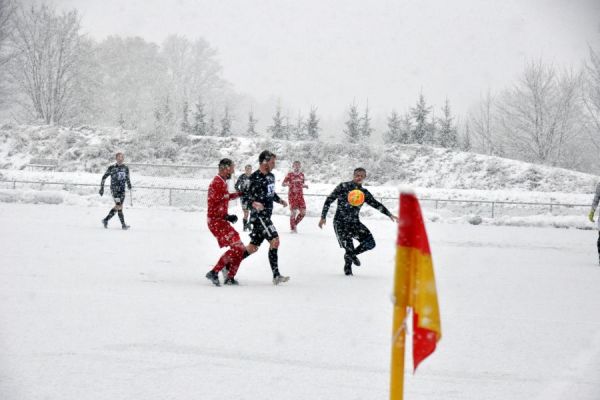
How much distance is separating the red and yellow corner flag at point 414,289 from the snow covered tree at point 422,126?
3944cm

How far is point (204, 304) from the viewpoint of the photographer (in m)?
7.07

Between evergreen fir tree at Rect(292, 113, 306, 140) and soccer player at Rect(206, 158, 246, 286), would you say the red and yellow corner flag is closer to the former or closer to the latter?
soccer player at Rect(206, 158, 246, 286)

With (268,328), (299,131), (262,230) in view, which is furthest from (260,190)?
(299,131)

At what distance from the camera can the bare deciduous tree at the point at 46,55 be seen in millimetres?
44500

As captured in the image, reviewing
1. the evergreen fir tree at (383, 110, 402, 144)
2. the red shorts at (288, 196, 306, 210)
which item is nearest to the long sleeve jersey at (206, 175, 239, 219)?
the red shorts at (288, 196, 306, 210)

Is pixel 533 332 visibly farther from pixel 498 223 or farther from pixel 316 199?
pixel 316 199

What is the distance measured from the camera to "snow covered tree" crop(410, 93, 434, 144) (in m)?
41.0

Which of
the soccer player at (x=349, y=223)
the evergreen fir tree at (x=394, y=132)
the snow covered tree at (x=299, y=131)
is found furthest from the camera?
the snow covered tree at (x=299, y=131)

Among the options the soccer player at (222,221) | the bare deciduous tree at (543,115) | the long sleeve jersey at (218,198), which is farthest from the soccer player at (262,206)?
the bare deciduous tree at (543,115)

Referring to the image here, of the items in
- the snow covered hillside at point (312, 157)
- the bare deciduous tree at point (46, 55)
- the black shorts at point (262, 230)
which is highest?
the bare deciduous tree at point (46, 55)

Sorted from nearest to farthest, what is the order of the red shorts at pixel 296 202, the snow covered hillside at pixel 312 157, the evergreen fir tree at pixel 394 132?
the red shorts at pixel 296 202 < the snow covered hillside at pixel 312 157 < the evergreen fir tree at pixel 394 132

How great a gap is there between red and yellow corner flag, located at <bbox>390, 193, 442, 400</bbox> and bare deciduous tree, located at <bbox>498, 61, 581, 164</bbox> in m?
42.6

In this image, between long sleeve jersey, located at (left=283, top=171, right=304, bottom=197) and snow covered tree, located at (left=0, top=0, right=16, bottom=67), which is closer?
long sleeve jersey, located at (left=283, top=171, right=304, bottom=197)

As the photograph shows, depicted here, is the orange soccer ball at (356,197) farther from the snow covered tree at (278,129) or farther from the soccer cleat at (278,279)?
the snow covered tree at (278,129)
